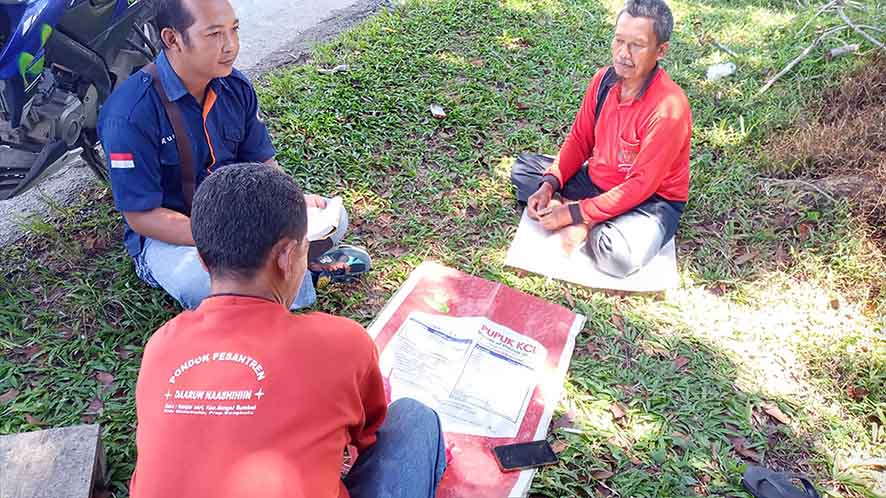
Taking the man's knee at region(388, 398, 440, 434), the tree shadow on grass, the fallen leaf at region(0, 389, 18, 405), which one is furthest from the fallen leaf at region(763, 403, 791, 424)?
the fallen leaf at region(0, 389, 18, 405)

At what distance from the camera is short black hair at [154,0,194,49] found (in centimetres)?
211

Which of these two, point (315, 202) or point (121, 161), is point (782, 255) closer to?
point (315, 202)

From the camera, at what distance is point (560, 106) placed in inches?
162

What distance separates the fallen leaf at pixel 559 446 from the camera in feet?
7.07

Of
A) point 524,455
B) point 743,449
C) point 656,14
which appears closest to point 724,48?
point 656,14

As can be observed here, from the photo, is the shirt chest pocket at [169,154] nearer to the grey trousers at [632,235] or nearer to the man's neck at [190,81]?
the man's neck at [190,81]

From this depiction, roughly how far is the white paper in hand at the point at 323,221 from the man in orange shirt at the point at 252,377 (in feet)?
3.03

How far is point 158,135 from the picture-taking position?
2.24m

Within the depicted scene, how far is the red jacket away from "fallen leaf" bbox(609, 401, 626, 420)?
2.97 ft

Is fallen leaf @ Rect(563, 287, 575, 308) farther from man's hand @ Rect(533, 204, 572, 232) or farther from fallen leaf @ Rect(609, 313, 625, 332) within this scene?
man's hand @ Rect(533, 204, 572, 232)

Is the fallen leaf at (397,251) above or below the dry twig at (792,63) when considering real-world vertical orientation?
below

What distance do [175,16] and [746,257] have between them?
260 cm

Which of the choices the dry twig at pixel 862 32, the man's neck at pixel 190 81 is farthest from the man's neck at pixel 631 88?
the dry twig at pixel 862 32

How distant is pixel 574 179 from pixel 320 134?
4.65ft
